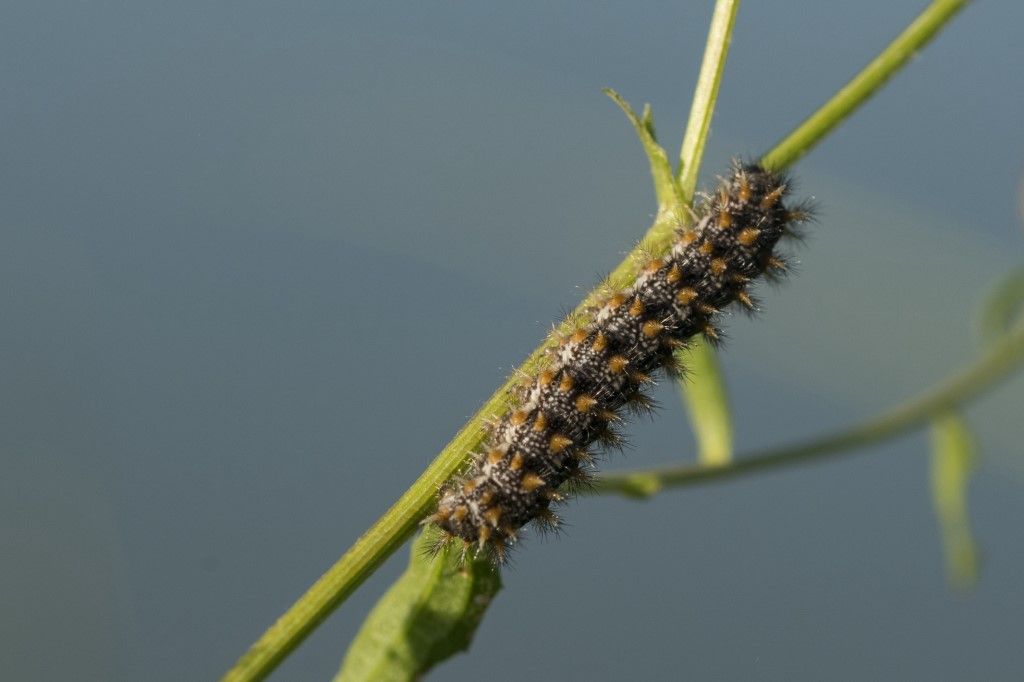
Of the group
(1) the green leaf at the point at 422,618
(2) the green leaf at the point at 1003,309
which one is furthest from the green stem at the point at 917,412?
(1) the green leaf at the point at 422,618

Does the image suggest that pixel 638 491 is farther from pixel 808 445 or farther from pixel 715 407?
pixel 808 445

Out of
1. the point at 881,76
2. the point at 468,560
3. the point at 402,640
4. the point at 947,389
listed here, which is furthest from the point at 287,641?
the point at 947,389

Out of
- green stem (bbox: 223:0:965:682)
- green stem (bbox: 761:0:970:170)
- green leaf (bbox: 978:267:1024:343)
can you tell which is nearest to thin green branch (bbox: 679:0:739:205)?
green stem (bbox: 223:0:965:682)

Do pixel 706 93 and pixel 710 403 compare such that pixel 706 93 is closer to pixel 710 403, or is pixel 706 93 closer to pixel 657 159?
pixel 657 159

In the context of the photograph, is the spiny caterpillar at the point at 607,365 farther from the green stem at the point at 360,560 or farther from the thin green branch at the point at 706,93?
the thin green branch at the point at 706,93

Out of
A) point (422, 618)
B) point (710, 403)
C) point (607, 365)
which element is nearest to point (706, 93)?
point (607, 365)

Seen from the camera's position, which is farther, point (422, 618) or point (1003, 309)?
point (1003, 309)

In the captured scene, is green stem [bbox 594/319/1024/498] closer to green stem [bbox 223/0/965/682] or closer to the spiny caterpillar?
the spiny caterpillar
